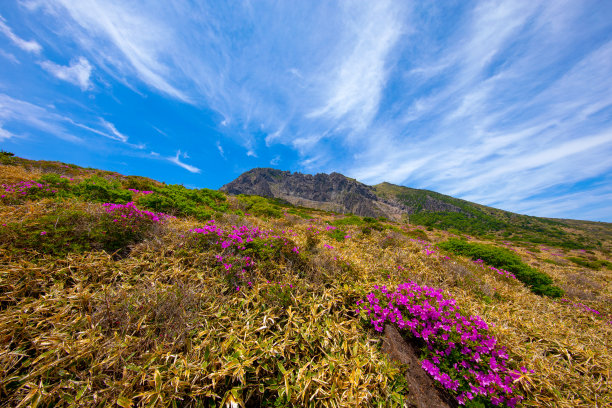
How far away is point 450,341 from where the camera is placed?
3.04 m

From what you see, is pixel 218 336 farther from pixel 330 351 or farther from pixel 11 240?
pixel 11 240

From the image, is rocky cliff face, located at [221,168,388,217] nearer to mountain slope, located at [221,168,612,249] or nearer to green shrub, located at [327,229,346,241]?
mountain slope, located at [221,168,612,249]

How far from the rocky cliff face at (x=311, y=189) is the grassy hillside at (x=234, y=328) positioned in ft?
429

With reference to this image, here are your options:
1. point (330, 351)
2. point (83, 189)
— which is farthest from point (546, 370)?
point (83, 189)

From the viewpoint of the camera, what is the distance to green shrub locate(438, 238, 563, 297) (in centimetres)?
674

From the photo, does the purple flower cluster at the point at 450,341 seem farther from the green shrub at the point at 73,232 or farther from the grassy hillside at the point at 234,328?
the green shrub at the point at 73,232

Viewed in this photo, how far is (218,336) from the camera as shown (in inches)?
114

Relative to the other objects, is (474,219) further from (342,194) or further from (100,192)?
(100,192)

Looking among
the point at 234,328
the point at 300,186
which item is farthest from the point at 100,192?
the point at 300,186

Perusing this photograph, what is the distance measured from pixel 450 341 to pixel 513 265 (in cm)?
765

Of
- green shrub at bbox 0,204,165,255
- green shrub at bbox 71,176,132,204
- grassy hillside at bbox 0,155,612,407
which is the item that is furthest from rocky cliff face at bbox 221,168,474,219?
green shrub at bbox 0,204,165,255

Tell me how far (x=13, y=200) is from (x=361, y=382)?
9.65 meters

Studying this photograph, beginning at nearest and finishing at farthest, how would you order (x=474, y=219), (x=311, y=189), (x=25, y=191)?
1. (x=25, y=191)
2. (x=474, y=219)
3. (x=311, y=189)

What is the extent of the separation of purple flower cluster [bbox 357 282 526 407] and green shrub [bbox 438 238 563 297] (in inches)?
249
